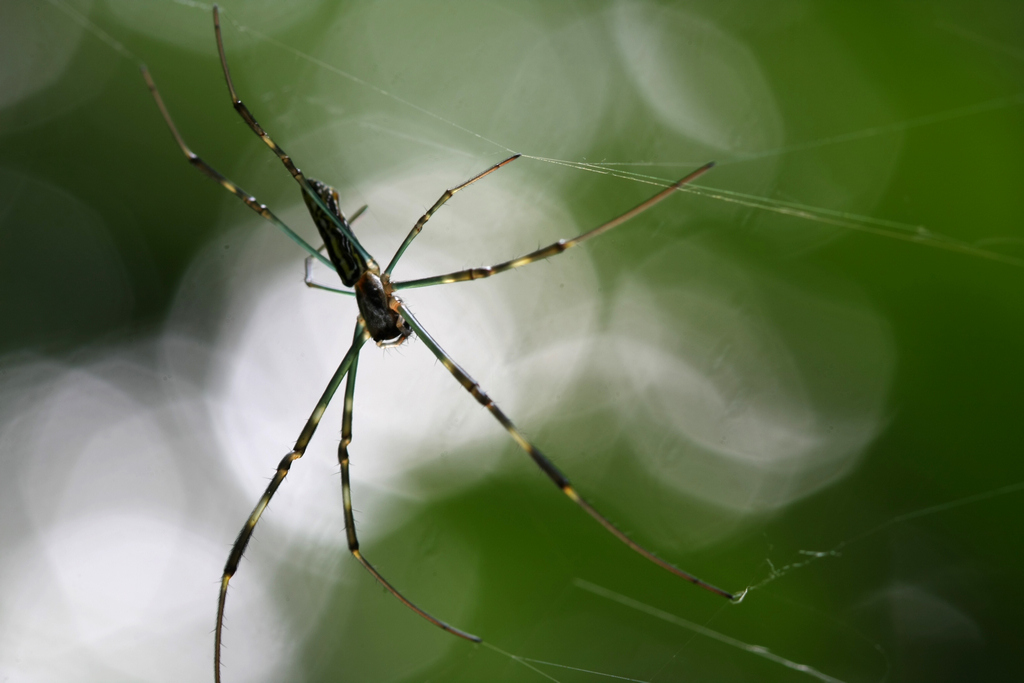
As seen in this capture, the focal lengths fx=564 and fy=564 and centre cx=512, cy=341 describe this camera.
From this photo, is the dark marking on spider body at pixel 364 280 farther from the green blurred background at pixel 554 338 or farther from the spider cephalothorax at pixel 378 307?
the green blurred background at pixel 554 338

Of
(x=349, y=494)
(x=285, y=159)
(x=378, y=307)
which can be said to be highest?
(x=285, y=159)

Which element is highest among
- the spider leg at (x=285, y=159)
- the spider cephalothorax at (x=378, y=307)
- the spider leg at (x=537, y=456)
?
the spider leg at (x=285, y=159)

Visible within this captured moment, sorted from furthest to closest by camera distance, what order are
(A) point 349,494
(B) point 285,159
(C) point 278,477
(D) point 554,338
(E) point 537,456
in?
(D) point 554,338 → (A) point 349,494 → (C) point 278,477 → (B) point 285,159 → (E) point 537,456

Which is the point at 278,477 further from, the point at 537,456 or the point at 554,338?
the point at 554,338

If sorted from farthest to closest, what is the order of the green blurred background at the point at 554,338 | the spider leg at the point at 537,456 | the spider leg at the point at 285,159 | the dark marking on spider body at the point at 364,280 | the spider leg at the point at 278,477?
the green blurred background at the point at 554,338
the spider leg at the point at 278,477
the dark marking on spider body at the point at 364,280
the spider leg at the point at 285,159
the spider leg at the point at 537,456

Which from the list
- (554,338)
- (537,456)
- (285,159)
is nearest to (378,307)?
(285,159)

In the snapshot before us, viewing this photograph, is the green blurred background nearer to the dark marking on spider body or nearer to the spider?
the spider

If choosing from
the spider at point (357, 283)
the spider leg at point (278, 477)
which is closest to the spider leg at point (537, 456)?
the spider at point (357, 283)

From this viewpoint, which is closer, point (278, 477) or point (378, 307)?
point (378, 307)
